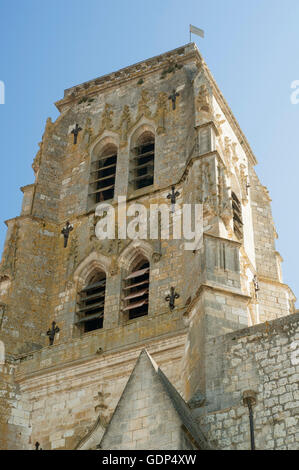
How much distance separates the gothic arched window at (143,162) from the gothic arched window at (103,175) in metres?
0.54

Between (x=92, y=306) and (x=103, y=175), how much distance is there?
4192 millimetres

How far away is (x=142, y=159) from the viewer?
22.7 metres

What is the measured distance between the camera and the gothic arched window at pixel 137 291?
1920 cm

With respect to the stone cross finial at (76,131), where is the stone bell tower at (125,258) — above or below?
below

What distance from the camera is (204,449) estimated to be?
1334cm

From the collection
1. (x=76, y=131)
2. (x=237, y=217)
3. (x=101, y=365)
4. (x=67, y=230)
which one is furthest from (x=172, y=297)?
(x=76, y=131)

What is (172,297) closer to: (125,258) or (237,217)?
(125,258)

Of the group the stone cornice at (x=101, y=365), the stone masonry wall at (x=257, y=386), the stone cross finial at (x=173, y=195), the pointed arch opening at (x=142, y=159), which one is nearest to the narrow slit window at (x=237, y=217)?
the stone cross finial at (x=173, y=195)

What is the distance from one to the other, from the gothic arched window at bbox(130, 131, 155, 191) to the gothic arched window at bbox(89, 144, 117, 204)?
1.77 ft

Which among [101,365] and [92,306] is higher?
[92,306]

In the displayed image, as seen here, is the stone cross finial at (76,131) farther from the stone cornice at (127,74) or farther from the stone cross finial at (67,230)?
the stone cross finial at (67,230)

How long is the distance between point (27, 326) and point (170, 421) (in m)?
7.00

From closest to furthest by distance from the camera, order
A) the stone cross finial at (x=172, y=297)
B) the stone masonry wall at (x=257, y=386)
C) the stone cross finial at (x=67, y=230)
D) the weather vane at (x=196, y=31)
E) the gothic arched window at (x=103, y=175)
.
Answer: the stone masonry wall at (x=257, y=386) < the stone cross finial at (x=172, y=297) < the stone cross finial at (x=67, y=230) < the gothic arched window at (x=103, y=175) < the weather vane at (x=196, y=31)
